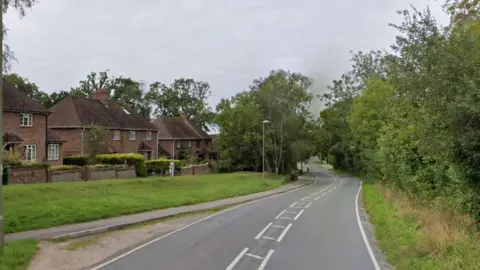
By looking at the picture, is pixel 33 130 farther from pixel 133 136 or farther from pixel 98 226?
pixel 98 226

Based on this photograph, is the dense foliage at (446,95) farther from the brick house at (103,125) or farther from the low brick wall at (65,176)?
the brick house at (103,125)

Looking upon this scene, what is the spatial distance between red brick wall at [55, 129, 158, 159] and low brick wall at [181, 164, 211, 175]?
7.93 meters

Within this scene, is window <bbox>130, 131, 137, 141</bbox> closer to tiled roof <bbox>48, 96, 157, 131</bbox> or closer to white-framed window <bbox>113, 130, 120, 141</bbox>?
tiled roof <bbox>48, 96, 157, 131</bbox>

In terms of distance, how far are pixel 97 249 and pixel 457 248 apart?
9.33 meters

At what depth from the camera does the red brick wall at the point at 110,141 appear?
4969cm

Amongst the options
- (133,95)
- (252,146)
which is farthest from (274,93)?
(133,95)

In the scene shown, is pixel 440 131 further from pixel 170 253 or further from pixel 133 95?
pixel 133 95

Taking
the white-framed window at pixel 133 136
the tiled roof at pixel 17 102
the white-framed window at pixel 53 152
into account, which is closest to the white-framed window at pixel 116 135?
the white-framed window at pixel 133 136

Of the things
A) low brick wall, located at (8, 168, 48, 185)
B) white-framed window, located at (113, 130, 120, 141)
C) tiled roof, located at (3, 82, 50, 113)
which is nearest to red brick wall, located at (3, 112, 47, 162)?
tiled roof, located at (3, 82, 50, 113)

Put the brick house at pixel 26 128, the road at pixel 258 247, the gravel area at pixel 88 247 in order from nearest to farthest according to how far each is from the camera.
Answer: the road at pixel 258 247, the gravel area at pixel 88 247, the brick house at pixel 26 128

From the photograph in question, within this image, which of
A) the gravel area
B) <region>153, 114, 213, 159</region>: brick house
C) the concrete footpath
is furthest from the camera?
<region>153, 114, 213, 159</region>: brick house

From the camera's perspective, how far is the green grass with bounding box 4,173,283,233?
18359mm

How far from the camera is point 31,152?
130ft

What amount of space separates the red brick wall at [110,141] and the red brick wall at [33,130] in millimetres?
6111
